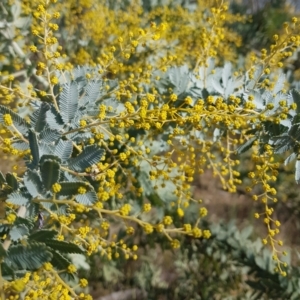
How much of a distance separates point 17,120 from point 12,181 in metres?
0.18

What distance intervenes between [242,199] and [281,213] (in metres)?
0.45

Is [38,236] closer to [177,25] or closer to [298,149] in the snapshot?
[298,149]

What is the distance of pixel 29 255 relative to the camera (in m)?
0.83

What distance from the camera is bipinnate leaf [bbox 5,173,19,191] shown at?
2.98 feet

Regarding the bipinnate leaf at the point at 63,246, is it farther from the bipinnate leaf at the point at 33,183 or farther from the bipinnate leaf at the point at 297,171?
the bipinnate leaf at the point at 297,171

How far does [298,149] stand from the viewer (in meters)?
1.15

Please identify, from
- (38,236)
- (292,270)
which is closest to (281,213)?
(292,270)

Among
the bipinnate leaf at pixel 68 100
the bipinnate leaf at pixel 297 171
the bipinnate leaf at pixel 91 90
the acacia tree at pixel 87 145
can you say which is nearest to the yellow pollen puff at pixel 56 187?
the acacia tree at pixel 87 145

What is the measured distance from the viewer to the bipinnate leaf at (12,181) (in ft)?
2.98

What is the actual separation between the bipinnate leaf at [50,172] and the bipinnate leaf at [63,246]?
0.40ft

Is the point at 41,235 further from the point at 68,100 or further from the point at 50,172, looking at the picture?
the point at 68,100

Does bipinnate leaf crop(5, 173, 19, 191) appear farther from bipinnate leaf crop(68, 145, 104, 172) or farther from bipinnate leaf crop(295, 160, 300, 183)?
bipinnate leaf crop(295, 160, 300, 183)

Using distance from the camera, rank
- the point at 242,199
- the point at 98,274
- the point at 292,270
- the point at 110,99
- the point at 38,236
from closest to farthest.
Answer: the point at 38,236
the point at 110,99
the point at 292,270
the point at 98,274
the point at 242,199

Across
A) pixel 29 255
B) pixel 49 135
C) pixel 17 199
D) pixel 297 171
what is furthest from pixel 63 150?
pixel 297 171
